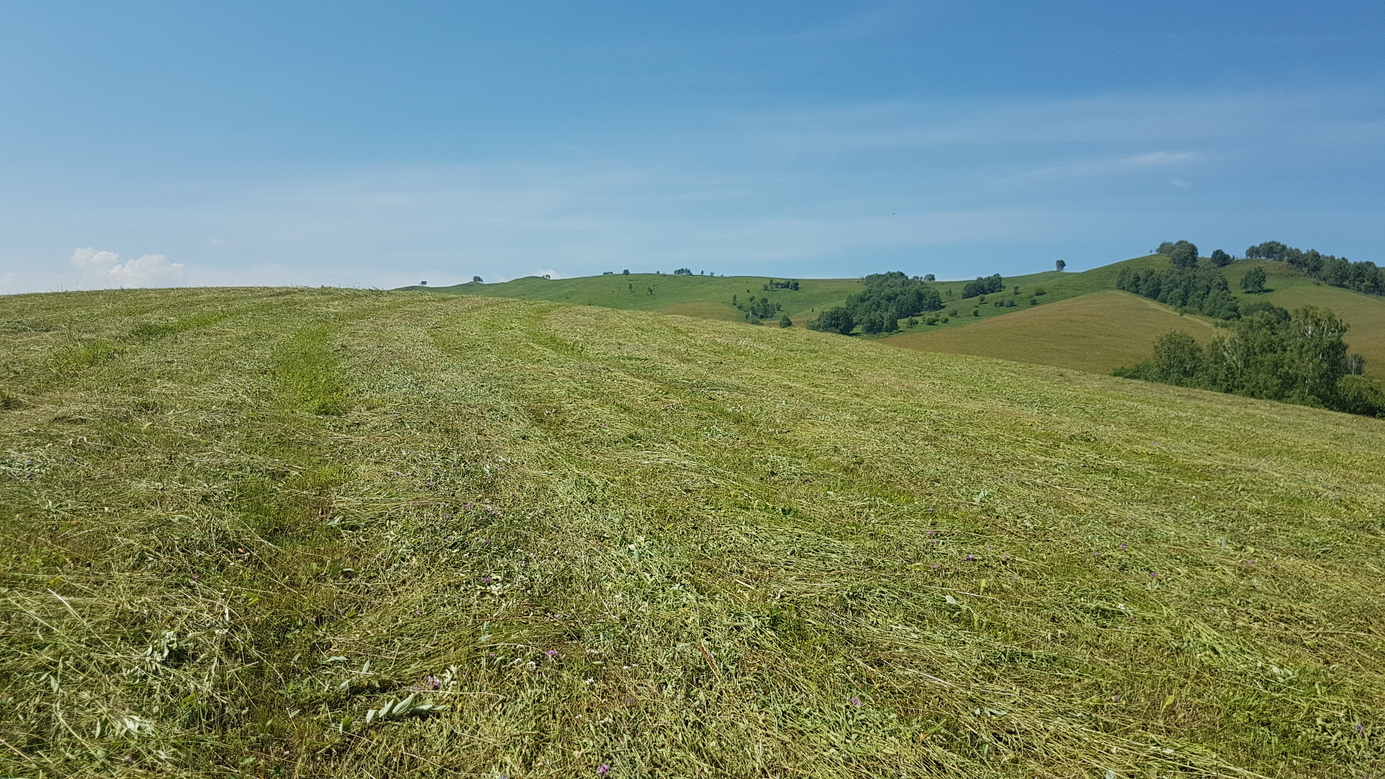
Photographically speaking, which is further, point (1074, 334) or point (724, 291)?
point (724, 291)

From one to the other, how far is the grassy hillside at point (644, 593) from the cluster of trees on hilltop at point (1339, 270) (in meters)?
168

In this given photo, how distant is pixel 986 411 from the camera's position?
634 inches

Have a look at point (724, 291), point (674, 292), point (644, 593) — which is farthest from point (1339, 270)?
point (644, 593)

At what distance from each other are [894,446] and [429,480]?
7626 mm

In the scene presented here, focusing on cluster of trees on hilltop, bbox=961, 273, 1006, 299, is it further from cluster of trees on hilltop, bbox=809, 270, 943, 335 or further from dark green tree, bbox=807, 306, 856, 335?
dark green tree, bbox=807, 306, 856, 335

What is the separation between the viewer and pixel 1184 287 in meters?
126

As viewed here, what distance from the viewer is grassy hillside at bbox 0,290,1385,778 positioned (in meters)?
4.53

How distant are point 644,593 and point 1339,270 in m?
186

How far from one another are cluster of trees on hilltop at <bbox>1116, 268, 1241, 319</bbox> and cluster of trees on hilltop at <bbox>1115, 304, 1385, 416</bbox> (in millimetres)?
56645

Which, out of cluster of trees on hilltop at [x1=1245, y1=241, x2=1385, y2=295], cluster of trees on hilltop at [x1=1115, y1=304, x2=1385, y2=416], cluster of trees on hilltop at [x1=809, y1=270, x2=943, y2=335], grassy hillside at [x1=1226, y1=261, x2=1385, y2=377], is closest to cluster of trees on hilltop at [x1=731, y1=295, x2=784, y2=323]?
cluster of trees on hilltop at [x1=809, y1=270, x2=943, y2=335]

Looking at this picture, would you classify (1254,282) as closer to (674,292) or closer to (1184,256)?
(1184,256)

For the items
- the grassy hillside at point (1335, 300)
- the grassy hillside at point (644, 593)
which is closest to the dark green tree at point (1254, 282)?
the grassy hillside at point (1335, 300)

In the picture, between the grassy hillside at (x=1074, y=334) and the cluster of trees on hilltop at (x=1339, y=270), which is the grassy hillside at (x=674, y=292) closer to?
the grassy hillside at (x=1074, y=334)

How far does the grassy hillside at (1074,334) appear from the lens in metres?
74.3
